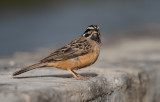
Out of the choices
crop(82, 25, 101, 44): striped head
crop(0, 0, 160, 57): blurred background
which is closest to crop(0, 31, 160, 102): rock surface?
crop(82, 25, 101, 44): striped head

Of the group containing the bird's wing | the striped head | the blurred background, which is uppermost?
the blurred background

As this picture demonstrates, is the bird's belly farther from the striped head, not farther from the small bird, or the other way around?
the striped head

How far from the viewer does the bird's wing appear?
30.6 ft

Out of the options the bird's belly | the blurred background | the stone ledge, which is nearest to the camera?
the stone ledge

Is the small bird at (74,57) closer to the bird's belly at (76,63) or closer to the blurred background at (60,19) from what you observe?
the bird's belly at (76,63)

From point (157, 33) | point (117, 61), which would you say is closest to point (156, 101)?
point (117, 61)

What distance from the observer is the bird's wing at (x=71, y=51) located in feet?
30.6

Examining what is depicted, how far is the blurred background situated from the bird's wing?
1187cm

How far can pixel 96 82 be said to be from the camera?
897 centimetres

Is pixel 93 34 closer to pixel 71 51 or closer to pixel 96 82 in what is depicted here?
pixel 71 51

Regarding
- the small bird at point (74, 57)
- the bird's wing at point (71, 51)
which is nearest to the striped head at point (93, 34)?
the small bird at point (74, 57)

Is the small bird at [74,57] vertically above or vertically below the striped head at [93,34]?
below

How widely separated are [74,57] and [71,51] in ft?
0.57

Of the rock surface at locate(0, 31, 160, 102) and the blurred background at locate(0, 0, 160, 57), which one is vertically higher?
the blurred background at locate(0, 0, 160, 57)
